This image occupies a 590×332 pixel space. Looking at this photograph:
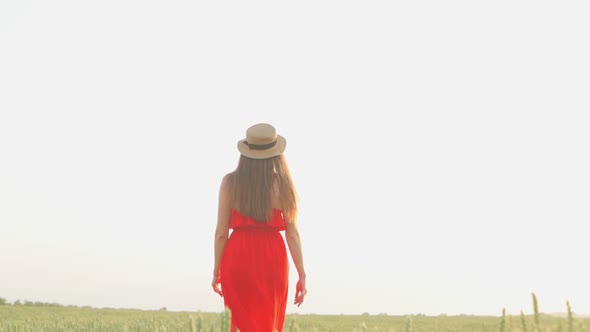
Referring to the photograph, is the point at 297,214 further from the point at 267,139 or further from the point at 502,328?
the point at 502,328

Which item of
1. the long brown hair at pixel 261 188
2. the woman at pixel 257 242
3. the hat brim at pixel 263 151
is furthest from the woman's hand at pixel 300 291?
the hat brim at pixel 263 151

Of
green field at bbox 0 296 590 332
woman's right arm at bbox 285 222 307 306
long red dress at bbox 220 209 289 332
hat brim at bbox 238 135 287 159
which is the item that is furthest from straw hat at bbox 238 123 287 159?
green field at bbox 0 296 590 332

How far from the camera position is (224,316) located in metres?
1.85

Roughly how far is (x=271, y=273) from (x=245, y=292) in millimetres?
299

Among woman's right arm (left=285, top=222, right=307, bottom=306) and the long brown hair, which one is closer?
the long brown hair

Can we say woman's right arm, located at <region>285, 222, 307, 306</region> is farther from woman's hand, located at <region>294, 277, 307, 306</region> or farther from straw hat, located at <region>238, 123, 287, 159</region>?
straw hat, located at <region>238, 123, 287, 159</region>

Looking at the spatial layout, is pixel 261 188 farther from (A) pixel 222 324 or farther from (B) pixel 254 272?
(A) pixel 222 324

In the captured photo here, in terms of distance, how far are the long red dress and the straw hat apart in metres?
0.57

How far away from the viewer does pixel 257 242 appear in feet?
19.5

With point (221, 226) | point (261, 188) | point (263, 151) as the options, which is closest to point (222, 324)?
point (261, 188)

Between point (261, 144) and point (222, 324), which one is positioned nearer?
point (222, 324)

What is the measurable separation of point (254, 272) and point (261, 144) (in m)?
1.25

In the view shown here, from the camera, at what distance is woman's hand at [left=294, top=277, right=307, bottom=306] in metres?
6.06

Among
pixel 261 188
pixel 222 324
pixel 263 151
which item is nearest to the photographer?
pixel 222 324
